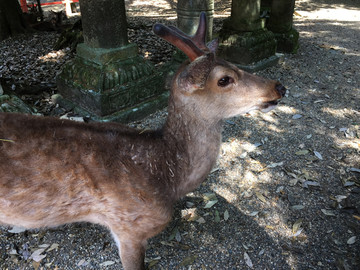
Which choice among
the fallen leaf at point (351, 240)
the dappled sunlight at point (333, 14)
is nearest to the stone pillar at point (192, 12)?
the fallen leaf at point (351, 240)

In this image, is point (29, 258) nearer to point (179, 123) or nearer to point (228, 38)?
point (179, 123)

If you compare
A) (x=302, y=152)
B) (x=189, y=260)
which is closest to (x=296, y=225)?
(x=189, y=260)

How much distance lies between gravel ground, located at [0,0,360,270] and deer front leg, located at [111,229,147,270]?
14.3 inches

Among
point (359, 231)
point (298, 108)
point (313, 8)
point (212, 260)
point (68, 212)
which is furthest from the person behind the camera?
point (313, 8)

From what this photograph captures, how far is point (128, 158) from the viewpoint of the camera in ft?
7.06

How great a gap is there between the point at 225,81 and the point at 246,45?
417 cm

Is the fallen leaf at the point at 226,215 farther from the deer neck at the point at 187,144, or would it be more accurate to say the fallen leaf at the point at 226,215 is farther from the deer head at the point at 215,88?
the deer head at the point at 215,88

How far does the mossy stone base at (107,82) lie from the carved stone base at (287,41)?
396cm

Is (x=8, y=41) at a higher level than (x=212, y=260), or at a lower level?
higher

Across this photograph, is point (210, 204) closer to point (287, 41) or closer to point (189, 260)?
point (189, 260)

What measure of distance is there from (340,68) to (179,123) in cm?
577

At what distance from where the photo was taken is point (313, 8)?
12.8 metres

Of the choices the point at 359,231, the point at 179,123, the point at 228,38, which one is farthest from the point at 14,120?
the point at 228,38

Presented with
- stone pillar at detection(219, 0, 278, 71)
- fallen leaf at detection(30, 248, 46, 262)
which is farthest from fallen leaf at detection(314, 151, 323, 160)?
fallen leaf at detection(30, 248, 46, 262)
